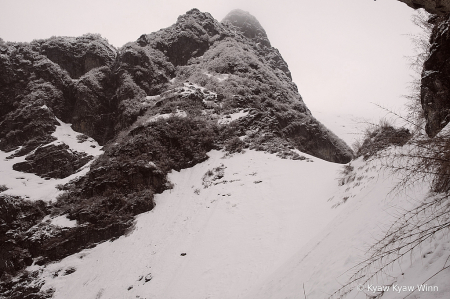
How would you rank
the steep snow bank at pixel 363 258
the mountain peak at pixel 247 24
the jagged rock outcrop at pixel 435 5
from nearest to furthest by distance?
the jagged rock outcrop at pixel 435 5 < the steep snow bank at pixel 363 258 < the mountain peak at pixel 247 24

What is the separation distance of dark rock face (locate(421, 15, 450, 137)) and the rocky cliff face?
13.2 m

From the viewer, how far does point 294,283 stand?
482 centimetres

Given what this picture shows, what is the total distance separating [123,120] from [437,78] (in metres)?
24.2

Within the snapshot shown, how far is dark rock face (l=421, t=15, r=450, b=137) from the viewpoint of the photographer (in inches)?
172

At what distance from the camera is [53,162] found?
19.9 meters

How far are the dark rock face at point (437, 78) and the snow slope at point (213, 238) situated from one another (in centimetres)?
540

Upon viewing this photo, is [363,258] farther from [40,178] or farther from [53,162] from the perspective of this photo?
[53,162]

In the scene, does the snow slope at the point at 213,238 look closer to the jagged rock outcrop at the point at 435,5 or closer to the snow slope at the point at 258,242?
the snow slope at the point at 258,242

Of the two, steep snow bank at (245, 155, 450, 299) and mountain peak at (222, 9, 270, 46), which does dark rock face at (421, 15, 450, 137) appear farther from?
mountain peak at (222, 9, 270, 46)

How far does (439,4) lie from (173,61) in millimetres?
35459

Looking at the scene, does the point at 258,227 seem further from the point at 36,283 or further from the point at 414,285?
the point at 36,283

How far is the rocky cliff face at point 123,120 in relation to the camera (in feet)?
46.6

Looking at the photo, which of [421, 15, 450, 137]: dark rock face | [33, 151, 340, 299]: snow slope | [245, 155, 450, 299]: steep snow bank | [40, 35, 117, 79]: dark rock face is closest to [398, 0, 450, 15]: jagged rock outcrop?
[245, 155, 450, 299]: steep snow bank

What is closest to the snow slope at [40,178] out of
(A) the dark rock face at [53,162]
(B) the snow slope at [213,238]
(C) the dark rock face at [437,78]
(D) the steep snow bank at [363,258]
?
(A) the dark rock face at [53,162]
